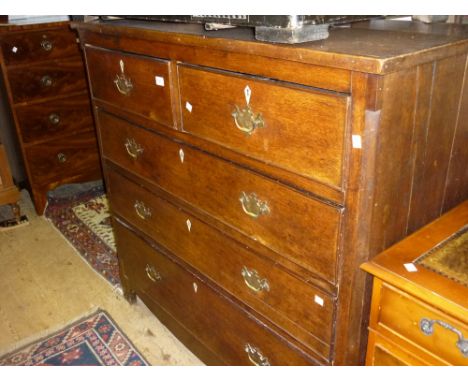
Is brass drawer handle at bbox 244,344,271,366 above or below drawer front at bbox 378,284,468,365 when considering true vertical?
below

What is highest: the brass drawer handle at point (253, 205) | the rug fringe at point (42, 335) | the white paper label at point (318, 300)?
the brass drawer handle at point (253, 205)

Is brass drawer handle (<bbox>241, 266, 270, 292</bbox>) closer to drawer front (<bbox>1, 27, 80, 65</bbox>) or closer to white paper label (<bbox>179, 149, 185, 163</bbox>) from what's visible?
white paper label (<bbox>179, 149, 185, 163</bbox>)

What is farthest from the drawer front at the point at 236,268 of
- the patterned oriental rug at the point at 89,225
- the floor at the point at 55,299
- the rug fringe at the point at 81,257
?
the patterned oriental rug at the point at 89,225

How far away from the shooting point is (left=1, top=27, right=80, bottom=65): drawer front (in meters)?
2.38

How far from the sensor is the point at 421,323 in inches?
34.4

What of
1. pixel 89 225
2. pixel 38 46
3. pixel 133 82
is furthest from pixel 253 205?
pixel 38 46

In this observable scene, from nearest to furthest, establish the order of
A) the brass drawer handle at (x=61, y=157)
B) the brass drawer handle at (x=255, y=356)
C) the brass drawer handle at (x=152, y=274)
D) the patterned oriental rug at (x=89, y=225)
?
the brass drawer handle at (x=255, y=356) < the brass drawer handle at (x=152, y=274) < the patterned oriental rug at (x=89, y=225) < the brass drawer handle at (x=61, y=157)

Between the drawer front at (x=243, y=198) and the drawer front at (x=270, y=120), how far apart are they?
7cm

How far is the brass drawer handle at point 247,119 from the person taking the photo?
96 cm

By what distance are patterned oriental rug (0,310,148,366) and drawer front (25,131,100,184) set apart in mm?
1173

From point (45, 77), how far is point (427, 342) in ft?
7.80

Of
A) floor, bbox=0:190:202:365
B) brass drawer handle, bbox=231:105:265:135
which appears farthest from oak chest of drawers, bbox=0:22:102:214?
brass drawer handle, bbox=231:105:265:135

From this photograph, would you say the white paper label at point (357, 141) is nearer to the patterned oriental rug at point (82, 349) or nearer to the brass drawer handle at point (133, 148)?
the brass drawer handle at point (133, 148)
